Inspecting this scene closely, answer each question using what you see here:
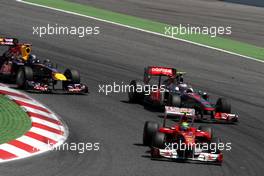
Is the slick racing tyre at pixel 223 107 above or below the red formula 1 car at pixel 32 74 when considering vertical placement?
below

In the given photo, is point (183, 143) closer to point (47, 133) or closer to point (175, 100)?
point (47, 133)

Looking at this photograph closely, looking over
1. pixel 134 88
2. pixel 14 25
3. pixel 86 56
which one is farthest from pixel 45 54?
pixel 134 88

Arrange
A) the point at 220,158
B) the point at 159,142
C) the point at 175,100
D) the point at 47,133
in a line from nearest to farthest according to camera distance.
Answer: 1. the point at 220,158
2. the point at 159,142
3. the point at 47,133
4. the point at 175,100

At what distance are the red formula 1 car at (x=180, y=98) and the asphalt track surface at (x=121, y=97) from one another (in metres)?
0.45

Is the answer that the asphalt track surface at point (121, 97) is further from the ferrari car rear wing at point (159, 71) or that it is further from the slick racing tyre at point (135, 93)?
the ferrari car rear wing at point (159, 71)

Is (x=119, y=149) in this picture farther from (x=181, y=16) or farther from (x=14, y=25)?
(x=181, y=16)

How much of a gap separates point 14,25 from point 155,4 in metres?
12.6

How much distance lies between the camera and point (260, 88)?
1276 inches

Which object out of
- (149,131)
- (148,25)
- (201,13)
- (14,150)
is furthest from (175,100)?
(201,13)

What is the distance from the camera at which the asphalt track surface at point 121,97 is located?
62.8 ft

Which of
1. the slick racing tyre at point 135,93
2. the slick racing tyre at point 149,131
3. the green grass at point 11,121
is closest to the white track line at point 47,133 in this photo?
the green grass at point 11,121

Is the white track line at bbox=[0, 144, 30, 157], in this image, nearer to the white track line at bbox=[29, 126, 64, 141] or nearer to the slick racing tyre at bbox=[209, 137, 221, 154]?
the white track line at bbox=[29, 126, 64, 141]

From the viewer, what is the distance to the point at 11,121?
22.4 metres

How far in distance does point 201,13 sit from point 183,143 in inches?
1109
